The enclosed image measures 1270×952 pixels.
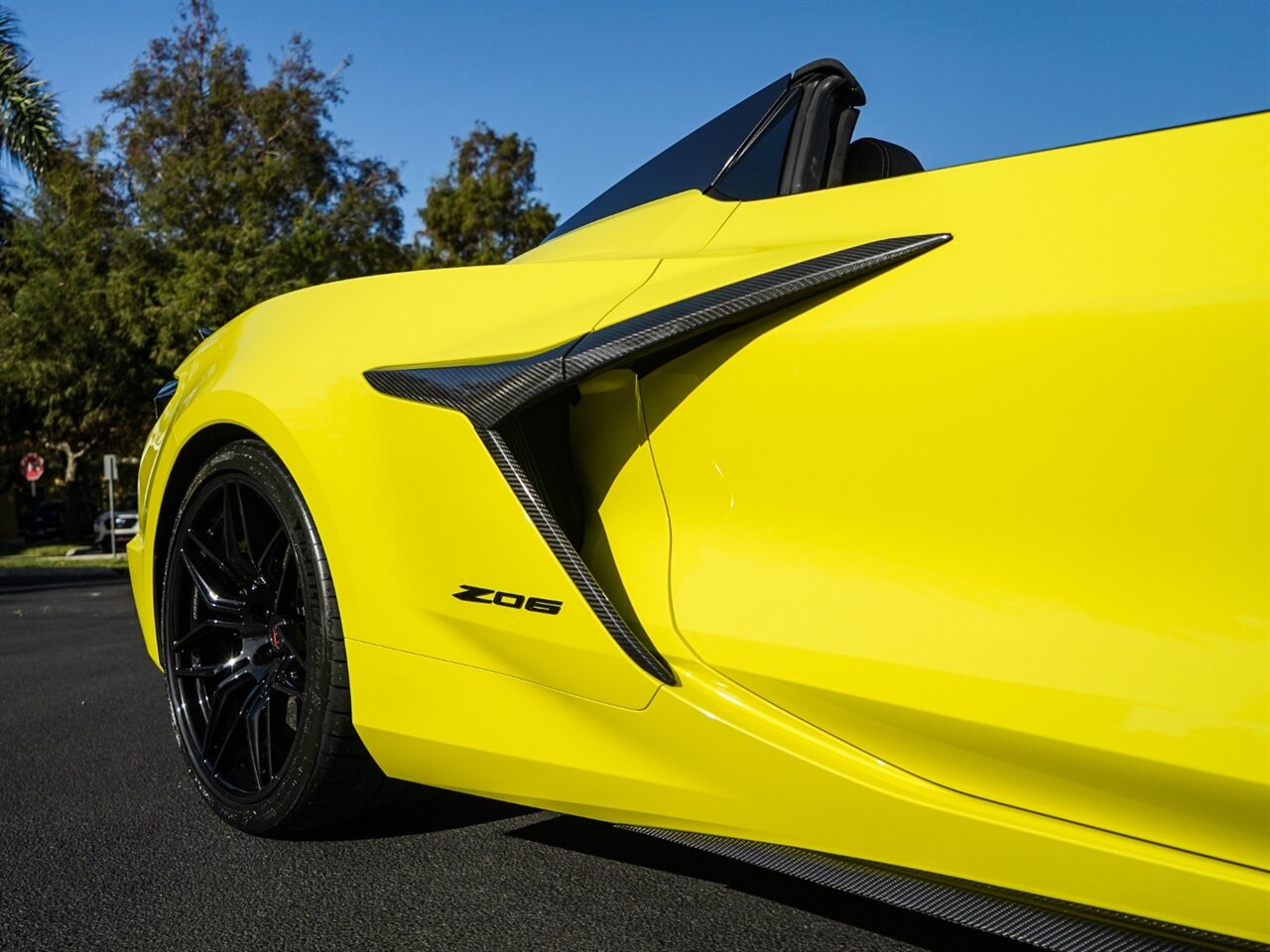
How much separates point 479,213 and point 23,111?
1373 centimetres

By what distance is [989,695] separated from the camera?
1361 mm

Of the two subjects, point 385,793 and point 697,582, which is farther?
point 385,793

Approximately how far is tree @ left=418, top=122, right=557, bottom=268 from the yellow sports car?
2872 centimetres

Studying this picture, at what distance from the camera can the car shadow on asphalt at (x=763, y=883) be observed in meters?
1.78

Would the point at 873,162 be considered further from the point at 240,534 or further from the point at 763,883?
the point at 240,534

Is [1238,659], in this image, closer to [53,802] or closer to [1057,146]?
[1057,146]

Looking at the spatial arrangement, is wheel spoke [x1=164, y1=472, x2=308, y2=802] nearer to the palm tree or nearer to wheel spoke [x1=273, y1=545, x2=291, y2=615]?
wheel spoke [x1=273, y1=545, x2=291, y2=615]

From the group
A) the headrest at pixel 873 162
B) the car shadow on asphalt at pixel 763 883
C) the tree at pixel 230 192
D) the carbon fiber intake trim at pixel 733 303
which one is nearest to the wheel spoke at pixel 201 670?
the car shadow on asphalt at pixel 763 883

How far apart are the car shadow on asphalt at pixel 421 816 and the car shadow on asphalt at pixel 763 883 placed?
0.35ft

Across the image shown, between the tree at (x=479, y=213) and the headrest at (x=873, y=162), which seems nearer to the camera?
the headrest at (x=873, y=162)

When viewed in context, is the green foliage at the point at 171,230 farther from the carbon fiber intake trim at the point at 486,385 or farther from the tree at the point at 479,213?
the carbon fiber intake trim at the point at 486,385

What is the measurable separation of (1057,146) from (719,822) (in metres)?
0.98

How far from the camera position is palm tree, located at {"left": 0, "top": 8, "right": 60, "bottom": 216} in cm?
1873

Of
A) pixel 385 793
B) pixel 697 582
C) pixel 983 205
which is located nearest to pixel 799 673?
pixel 697 582
